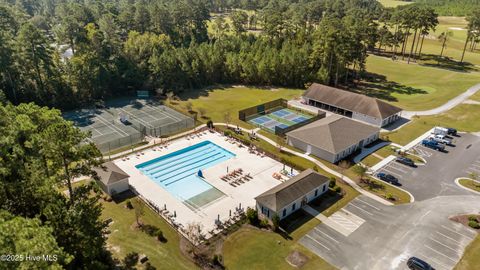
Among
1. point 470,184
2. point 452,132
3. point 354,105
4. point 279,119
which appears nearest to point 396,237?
point 470,184

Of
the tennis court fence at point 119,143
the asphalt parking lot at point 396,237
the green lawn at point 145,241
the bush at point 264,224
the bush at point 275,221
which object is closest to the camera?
the green lawn at point 145,241

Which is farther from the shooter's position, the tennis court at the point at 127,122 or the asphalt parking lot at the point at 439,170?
the tennis court at the point at 127,122

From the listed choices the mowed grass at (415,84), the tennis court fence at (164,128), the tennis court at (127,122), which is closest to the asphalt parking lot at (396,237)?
the tennis court fence at (164,128)

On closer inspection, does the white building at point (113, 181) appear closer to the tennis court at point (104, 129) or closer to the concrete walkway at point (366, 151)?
the tennis court at point (104, 129)

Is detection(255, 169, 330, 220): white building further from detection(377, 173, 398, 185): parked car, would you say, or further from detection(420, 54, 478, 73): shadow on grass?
detection(420, 54, 478, 73): shadow on grass

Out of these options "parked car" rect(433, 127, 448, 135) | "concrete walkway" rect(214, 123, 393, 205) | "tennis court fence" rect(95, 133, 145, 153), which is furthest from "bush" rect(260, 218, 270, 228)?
"parked car" rect(433, 127, 448, 135)

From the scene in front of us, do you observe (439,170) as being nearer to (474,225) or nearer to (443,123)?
(474,225)

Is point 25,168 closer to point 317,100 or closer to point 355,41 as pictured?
point 317,100

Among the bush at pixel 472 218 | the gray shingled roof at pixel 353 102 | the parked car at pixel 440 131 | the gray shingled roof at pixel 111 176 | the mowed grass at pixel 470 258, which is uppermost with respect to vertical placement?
the gray shingled roof at pixel 353 102
